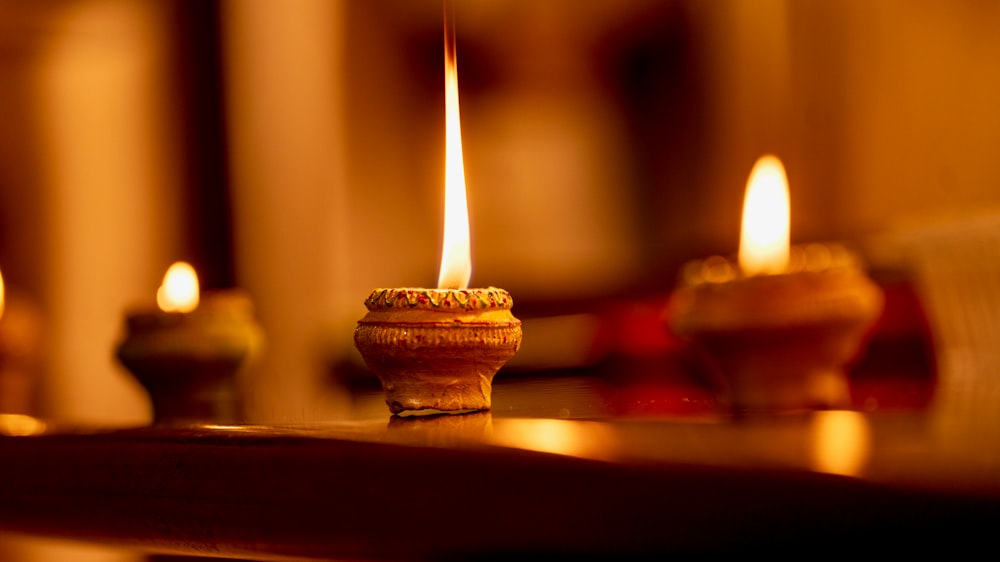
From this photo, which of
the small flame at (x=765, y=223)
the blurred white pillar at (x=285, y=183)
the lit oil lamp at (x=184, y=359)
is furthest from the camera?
the blurred white pillar at (x=285, y=183)

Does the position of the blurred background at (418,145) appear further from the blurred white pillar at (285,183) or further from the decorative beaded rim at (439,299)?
the decorative beaded rim at (439,299)

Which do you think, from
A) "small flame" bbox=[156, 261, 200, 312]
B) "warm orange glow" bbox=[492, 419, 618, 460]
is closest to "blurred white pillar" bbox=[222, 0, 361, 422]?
"small flame" bbox=[156, 261, 200, 312]

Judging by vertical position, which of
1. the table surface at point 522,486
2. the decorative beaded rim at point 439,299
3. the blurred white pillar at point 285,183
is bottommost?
the table surface at point 522,486

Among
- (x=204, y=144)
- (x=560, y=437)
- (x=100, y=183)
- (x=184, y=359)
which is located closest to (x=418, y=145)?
(x=204, y=144)

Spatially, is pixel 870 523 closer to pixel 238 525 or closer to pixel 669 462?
pixel 669 462

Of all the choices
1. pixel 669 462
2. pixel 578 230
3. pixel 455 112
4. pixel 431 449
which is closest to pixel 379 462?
pixel 431 449

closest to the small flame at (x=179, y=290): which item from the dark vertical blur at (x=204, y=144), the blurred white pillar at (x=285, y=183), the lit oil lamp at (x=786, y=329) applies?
the lit oil lamp at (x=786, y=329)
